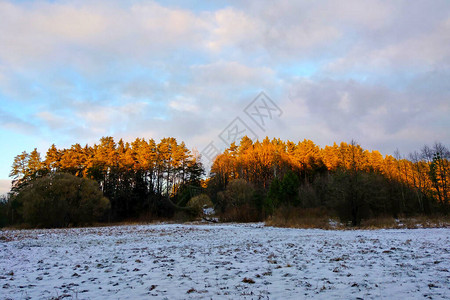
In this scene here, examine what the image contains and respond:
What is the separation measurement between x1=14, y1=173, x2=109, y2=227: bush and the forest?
4.5 inches

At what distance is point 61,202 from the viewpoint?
3266cm

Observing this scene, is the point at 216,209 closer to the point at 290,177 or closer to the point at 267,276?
the point at 290,177

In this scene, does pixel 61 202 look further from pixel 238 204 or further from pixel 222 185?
pixel 222 185

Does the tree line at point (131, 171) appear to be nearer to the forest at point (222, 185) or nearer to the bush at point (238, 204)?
the forest at point (222, 185)

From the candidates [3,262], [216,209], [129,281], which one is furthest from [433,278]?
[216,209]

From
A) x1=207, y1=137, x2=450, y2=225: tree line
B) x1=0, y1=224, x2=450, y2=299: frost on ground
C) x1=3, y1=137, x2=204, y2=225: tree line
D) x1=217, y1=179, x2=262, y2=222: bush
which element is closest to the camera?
x1=0, y1=224, x2=450, y2=299: frost on ground

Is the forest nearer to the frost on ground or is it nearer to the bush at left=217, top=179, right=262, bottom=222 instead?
the bush at left=217, top=179, right=262, bottom=222

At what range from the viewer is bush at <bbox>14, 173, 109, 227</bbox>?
104ft

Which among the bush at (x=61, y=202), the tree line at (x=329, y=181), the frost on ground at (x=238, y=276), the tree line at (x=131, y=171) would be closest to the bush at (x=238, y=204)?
the tree line at (x=329, y=181)

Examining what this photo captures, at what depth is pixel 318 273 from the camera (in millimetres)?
6754

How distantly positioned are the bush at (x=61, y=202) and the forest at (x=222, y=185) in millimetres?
114

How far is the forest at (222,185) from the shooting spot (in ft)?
105

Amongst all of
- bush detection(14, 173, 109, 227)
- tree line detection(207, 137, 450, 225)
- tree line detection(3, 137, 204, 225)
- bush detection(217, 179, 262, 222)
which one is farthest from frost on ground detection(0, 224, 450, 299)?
tree line detection(3, 137, 204, 225)

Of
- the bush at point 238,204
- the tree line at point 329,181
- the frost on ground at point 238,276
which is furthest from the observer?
the bush at point 238,204
